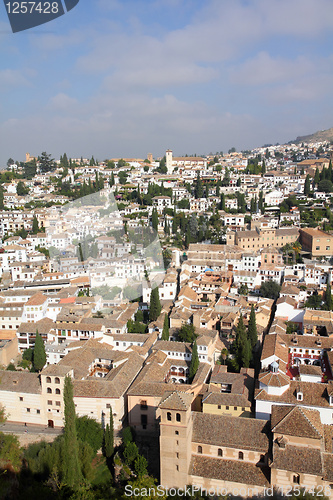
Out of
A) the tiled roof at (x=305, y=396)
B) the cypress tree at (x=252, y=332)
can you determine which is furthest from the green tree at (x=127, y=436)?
the cypress tree at (x=252, y=332)

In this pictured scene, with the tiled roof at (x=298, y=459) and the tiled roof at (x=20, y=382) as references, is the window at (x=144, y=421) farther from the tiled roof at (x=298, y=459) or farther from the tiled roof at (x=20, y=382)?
the tiled roof at (x=298, y=459)

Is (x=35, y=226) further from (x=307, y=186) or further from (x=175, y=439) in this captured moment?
(x=307, y=186)

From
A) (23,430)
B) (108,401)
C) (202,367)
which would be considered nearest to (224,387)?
(202,367)

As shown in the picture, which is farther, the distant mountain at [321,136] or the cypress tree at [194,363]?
the distant mountain at [321,136]

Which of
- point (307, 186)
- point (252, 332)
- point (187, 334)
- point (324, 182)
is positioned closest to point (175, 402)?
point (187, 334)

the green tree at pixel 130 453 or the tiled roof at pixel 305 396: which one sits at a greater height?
the tiled roof at pixel 305 396

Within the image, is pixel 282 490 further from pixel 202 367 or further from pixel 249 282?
pixel 249 282

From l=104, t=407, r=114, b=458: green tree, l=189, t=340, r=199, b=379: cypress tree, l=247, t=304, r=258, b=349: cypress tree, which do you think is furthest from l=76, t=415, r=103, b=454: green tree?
l=247, t=304, r=258, b=349: cypress tree

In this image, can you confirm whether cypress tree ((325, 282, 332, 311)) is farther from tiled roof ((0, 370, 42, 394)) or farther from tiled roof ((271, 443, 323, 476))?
tiled roof ((0, 370, 42, 394))

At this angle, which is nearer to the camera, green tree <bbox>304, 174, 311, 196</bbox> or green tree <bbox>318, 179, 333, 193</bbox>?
green tree <bbox>318, 179, 333, 193</bbox>

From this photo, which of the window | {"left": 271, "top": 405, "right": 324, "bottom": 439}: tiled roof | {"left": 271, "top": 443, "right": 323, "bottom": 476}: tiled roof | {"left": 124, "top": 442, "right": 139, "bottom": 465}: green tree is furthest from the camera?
the window
